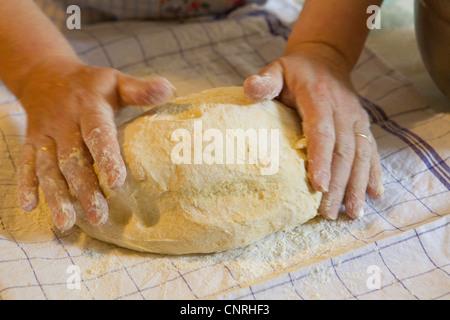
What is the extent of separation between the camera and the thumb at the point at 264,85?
1.28 metres

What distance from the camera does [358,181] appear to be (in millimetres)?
1315

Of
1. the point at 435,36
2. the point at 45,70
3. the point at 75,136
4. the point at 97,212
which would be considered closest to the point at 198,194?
the point at 97,212

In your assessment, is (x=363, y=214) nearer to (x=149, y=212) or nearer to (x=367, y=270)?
(x=367, y=270)

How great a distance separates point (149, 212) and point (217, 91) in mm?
406

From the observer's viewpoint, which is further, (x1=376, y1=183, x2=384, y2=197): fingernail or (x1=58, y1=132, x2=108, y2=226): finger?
(x1=376, y1=183, x2=384, y2=197): fingernail

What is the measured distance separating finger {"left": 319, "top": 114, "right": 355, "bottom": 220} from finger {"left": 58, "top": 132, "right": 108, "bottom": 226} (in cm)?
59

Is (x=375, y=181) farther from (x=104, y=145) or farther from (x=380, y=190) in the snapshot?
(x=104, y=145)

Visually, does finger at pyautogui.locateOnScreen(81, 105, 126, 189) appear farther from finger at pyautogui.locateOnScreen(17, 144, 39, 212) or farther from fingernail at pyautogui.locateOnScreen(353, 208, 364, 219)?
fingernail at pyautogui.locateOnScreen(353, 208, 364, 219)

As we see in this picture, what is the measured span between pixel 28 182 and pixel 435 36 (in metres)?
1.33

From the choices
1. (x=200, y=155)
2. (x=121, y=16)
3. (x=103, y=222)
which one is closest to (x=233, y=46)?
(x=121, y=16)

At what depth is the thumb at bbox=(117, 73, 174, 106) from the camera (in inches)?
48.2

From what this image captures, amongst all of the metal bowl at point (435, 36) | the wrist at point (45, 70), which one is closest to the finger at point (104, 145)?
the wrist at point (45, 70)

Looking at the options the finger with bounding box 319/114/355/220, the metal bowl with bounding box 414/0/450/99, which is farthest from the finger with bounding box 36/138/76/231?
the metal bowl with bounding box 414/0/450/99

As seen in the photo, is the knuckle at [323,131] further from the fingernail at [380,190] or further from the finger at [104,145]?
the finger at [104,145]
